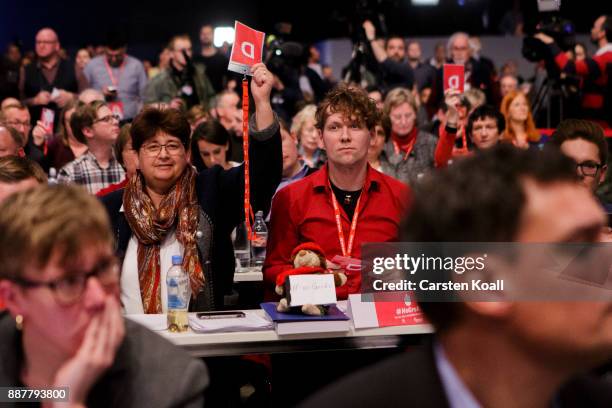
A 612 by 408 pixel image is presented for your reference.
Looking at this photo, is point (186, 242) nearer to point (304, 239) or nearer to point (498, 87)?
point (304, 239)

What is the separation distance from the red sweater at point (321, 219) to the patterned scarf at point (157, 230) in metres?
0.35

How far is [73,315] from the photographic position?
57.1 inches

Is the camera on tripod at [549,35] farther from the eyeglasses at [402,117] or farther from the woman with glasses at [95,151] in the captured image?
the woman with glasses at [95,151]

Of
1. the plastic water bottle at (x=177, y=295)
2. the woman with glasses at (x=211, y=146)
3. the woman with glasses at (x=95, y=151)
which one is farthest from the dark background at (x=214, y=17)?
the plastic water bottle at (x=177, y=295)

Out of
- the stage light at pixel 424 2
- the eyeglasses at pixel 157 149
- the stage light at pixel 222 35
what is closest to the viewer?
the eyeglasses at pixel 157 149

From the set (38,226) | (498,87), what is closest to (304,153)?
(498,87)

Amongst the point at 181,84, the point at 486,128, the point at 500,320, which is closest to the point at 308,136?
the point at 486,128

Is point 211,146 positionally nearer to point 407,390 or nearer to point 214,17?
point 407,390

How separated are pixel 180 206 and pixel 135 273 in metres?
0.30

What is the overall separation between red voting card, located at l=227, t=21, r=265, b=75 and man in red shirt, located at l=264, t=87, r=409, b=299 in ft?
1.22

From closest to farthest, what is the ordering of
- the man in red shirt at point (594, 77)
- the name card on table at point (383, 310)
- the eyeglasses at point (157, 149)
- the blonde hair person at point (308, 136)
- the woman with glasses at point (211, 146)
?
the name card on table at point (383, 310), the eyeglasses at point (157, 149), the woman with glasses at point (211, 146), the blonde hair person at point (308, 136), the man in red shirt at point (594, 77)

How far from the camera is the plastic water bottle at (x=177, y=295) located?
2.85m

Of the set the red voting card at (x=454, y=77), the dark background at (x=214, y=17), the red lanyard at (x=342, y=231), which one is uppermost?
the dark background at (x=214, y=17)

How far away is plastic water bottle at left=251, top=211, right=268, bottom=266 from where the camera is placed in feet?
15.3
